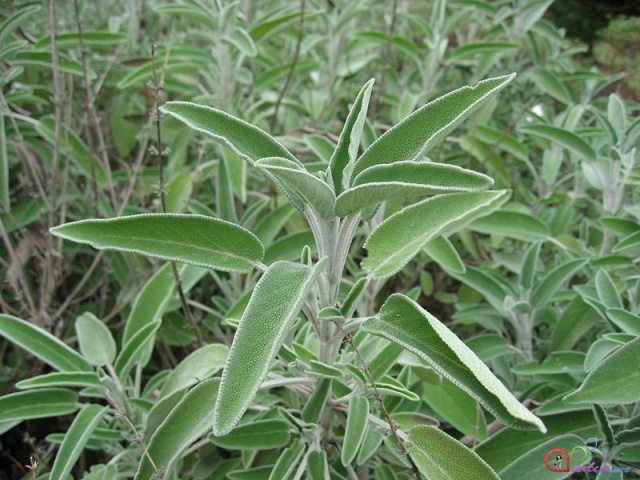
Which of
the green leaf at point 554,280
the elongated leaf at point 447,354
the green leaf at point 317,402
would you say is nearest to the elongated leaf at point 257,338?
the elongated leaf at point 447,354

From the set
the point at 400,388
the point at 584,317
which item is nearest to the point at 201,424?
the point at 400,388

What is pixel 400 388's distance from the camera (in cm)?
92

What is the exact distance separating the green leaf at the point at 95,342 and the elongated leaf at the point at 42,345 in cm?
3

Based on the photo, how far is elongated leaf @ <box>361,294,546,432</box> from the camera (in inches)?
24.1

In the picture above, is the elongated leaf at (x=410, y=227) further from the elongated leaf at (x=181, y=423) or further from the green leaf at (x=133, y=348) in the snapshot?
the green leaf at (x=133, y=348)

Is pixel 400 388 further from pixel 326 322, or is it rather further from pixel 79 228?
pixel 79 228

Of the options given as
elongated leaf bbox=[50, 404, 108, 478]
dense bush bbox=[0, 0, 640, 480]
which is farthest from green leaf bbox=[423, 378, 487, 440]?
elongated leaf bbox=[50, 404, 108, 478]

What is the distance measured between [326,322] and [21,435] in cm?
112

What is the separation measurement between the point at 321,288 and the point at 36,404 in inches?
24.7

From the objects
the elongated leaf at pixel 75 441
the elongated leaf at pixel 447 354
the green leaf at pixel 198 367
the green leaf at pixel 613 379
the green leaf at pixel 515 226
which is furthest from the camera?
the green leaf at pixel 515 226

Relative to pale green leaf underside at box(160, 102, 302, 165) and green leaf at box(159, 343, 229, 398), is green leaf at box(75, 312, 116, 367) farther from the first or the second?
pale green leaf underside at box(160, 102, 302, 165)

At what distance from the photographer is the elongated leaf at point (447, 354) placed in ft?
2.01

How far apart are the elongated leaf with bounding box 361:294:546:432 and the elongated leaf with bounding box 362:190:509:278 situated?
0.08 meters

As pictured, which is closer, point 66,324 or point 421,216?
point 421,216
